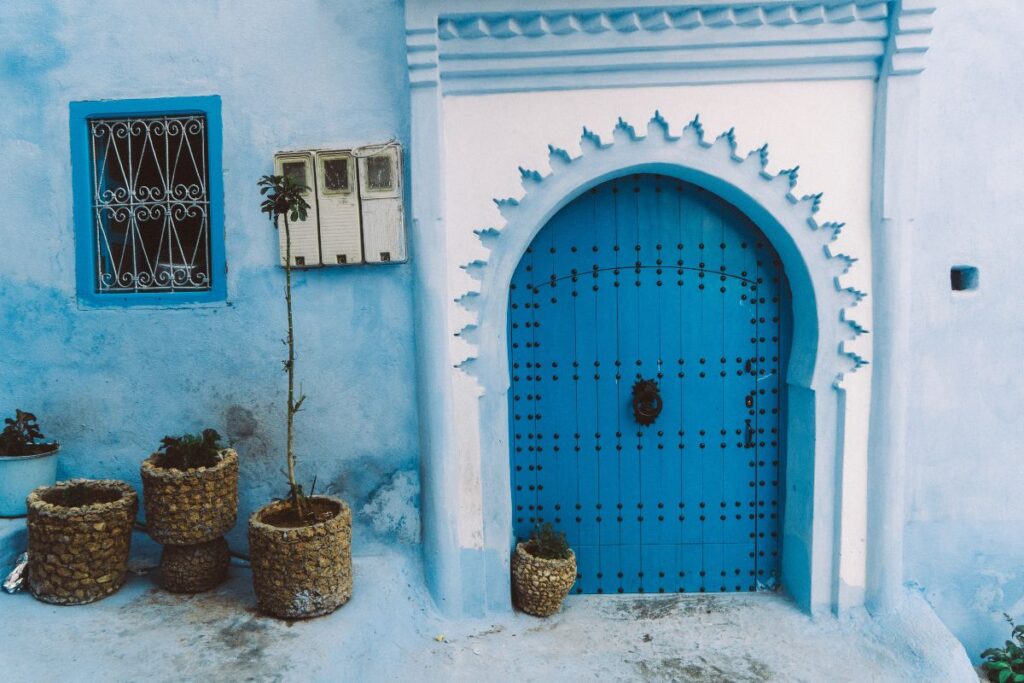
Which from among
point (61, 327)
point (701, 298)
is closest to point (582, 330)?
point (701, 298)

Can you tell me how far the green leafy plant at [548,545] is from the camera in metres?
3.46

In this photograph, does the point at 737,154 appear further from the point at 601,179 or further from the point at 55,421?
the point at 55,421

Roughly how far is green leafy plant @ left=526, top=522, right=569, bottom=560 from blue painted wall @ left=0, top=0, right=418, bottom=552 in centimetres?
64

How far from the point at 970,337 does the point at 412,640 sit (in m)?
3.26

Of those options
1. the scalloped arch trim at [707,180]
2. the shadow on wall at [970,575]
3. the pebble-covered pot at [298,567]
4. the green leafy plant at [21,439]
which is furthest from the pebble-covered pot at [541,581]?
the green leafy plant at [21,439]

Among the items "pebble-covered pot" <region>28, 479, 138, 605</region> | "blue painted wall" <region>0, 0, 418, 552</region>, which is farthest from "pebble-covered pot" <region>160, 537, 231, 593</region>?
"blue painted wall" <region>0, 0, 418, 552</region>

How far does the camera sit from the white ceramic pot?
11.0 feet

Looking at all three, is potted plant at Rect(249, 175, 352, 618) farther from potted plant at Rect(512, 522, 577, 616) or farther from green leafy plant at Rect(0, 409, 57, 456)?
green leafy plant at Rect(0, 409, 57, 456)

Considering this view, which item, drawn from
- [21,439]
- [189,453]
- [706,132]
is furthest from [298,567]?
[706,132]

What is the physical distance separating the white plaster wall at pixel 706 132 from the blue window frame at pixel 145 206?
129 cm

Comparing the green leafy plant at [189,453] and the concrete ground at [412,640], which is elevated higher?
the green leafy plant at [189,453]

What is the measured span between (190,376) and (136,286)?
584 millimetres

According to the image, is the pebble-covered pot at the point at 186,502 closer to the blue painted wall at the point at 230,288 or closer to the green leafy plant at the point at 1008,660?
the blue painted wall at the point at 230,288

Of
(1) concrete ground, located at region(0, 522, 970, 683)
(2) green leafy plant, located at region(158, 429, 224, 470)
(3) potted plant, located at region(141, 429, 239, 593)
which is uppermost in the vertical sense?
(2) green leafy plant, located at region(158, 429, 224, 470)
